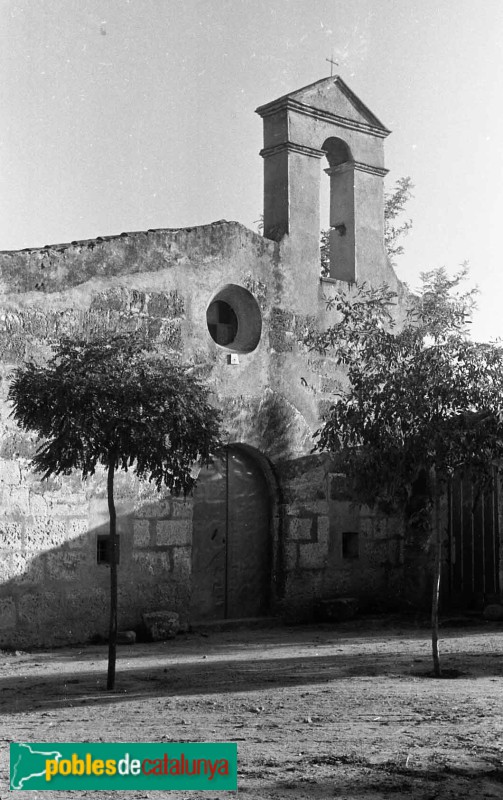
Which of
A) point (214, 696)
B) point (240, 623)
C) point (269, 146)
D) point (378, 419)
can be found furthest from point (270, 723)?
point (269, 146)

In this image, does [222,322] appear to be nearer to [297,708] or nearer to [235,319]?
[235,319]

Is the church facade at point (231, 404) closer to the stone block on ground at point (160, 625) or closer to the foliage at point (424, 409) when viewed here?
the stone block on ground at point (160, 625)

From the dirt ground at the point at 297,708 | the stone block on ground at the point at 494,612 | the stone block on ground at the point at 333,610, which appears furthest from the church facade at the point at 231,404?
the stone block on ground at the point at 494,612

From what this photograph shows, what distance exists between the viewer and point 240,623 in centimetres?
1297

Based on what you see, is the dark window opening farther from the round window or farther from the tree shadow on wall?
the tree shadow on wall

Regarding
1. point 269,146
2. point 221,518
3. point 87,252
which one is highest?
point 269,146

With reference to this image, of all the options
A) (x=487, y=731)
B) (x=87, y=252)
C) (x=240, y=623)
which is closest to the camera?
(x=487, y=731)

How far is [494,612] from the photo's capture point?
13492 mm

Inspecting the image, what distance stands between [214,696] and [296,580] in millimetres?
5513

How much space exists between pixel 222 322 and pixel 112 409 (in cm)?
548

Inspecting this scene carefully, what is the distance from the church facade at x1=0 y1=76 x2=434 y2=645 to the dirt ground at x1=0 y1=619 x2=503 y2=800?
3.30ft

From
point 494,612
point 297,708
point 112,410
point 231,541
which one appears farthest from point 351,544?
point 112,410

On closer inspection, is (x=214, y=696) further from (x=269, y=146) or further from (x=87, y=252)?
(x=269, y=146)

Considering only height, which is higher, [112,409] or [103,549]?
[112,409]
